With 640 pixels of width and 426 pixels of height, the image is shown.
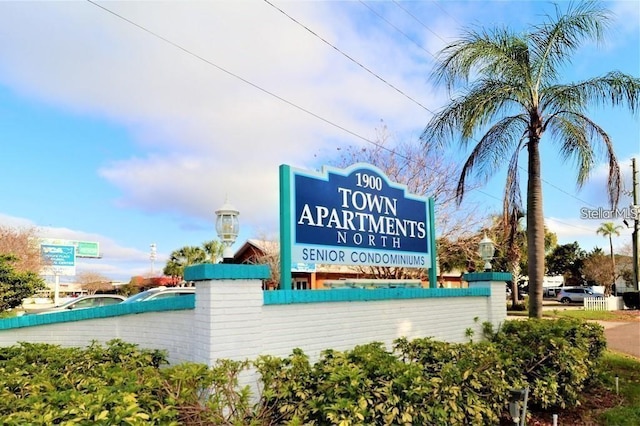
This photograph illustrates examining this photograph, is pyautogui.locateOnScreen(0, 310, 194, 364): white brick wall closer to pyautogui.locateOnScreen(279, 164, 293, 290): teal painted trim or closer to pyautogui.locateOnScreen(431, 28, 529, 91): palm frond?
pyautogui.locateOnScreen(279, 164, 293, 290): teal painted trim

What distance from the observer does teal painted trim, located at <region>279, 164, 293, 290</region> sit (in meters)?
6.47

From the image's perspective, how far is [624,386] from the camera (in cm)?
905

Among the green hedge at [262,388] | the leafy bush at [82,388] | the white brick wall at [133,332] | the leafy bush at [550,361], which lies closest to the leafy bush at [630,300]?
the leafy bush at [550,361]

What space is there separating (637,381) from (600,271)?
1710 inches

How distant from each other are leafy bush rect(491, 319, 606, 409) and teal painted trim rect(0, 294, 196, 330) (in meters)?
4.34

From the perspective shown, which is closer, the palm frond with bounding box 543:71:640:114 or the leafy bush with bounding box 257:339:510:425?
the leafy bush with bounding box 257:339:510:425

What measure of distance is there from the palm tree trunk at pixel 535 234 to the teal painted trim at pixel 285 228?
704 cm

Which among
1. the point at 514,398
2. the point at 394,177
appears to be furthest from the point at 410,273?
the point at 514,398

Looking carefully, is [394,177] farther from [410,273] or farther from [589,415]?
[589,415]

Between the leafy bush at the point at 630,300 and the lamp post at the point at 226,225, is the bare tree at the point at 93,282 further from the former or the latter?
the lamp post at the point at 226,225

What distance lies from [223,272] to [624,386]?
809cm

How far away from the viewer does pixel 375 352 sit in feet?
17.9

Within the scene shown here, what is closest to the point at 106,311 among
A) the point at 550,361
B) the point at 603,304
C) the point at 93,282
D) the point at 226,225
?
the point at 226,225

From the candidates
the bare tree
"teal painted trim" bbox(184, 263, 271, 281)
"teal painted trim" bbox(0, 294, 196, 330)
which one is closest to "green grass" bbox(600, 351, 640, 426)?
"teal painted trim" bbox(184, 263, 271, 281)
